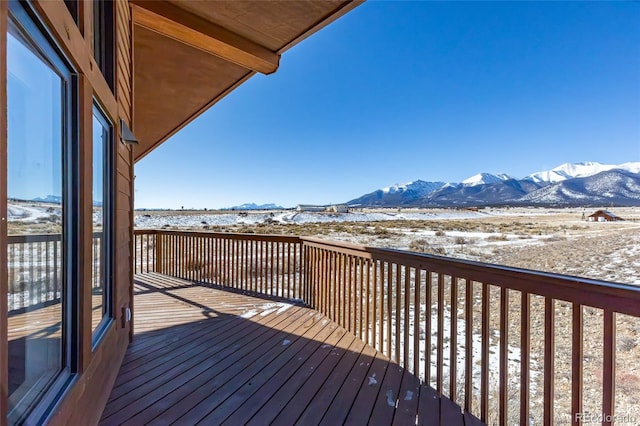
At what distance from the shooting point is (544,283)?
140cm

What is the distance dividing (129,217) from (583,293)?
10.4 ft

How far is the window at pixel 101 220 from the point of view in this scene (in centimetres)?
165

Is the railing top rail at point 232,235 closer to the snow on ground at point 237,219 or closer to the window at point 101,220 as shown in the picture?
the window at point 101,220

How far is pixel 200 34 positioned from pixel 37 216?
2526mm

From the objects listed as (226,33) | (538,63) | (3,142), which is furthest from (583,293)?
(538,63)

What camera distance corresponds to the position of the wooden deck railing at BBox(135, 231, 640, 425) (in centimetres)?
133

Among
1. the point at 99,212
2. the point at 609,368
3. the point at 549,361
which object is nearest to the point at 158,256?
the point at 99,212

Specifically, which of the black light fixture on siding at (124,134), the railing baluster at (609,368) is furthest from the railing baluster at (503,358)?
the black light fixture on siding at (124,134)

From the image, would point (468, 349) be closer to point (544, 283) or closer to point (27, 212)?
point (544, 283)

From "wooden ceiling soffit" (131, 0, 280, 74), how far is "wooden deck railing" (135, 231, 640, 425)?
219 cm

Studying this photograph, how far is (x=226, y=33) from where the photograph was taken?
2988 mm

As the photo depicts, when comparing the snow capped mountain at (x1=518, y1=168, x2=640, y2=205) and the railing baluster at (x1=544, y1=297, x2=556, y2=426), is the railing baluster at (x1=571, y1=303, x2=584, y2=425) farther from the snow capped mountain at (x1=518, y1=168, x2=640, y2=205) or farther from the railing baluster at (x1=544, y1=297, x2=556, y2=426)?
the snow capped mountain at (x1=518, y1=168, x2=640, y2=205)

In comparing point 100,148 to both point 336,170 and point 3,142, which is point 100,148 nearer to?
point 3,142

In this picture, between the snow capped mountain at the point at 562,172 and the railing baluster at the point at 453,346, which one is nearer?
the railing baluster at the point at 453,346
